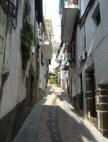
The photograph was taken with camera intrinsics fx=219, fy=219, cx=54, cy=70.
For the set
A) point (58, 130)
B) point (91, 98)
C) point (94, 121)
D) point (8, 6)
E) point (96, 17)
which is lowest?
point (58, 130)

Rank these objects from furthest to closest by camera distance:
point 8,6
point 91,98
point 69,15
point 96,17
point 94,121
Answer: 1. point 69,15
2. point 91,98
3. point 96,17
4. point 94,121
5. point 8,6

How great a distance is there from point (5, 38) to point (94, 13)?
19.0ft

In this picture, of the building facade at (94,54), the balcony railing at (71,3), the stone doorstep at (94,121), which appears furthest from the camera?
the balcony railing at (71,3)

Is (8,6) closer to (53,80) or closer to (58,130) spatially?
(58,130)

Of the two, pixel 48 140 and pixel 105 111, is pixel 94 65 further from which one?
pixel 48 140

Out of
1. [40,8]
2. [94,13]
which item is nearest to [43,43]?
[40,8]

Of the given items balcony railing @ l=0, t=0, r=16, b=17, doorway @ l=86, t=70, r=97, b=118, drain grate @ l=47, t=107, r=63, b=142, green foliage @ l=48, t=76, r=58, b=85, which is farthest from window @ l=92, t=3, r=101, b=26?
green foliage @ l=48, t=76, r=58, b=85

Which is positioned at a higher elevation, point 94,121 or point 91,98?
point 91,98

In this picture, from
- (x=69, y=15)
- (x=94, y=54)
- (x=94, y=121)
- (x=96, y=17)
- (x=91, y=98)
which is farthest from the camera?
(x=69, y=15)

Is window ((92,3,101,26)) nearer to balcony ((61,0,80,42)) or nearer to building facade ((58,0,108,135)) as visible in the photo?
building facade ((58,0,108,135))

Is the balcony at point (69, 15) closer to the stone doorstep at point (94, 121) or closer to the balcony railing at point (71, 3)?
the balcony railing at point (71, 3)

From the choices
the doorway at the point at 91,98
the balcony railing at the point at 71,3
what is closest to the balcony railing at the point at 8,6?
the doorway at the point at 91,98

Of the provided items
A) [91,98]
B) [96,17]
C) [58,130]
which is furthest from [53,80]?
[58,130]

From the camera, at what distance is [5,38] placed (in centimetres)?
573
